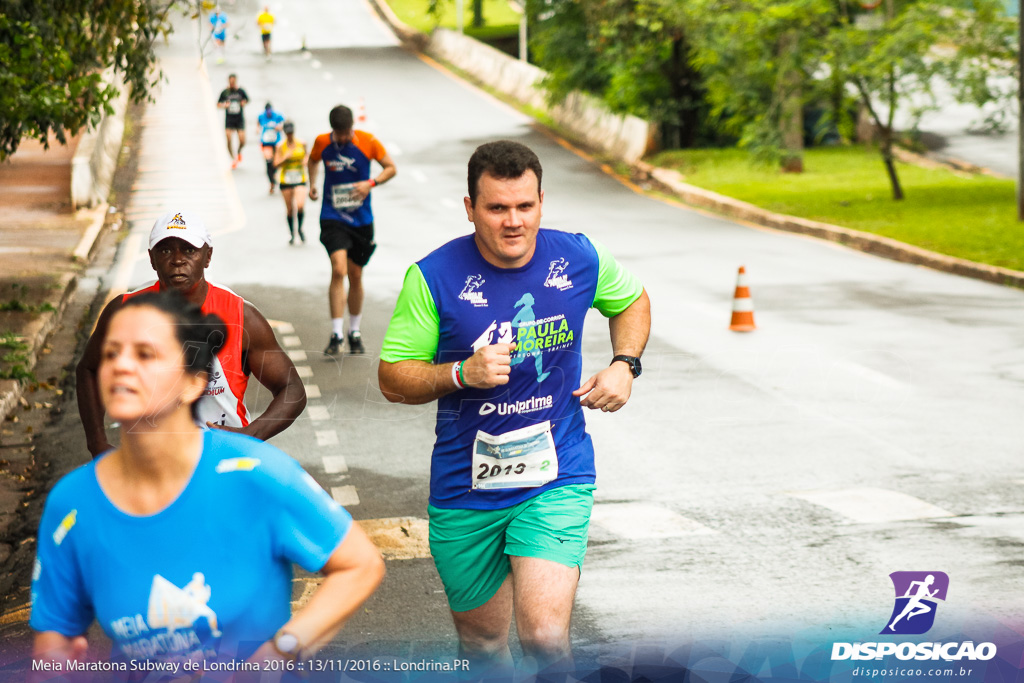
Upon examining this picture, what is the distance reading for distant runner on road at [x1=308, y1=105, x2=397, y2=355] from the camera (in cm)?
1234

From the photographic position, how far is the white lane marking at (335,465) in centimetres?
889

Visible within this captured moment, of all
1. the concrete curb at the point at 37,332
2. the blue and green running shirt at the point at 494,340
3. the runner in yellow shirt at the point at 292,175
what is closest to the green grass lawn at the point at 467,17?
the runner in yellow shirt at the point at 292,175

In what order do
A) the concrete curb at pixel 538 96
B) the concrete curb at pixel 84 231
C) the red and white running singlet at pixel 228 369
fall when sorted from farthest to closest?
1. the concrete curb at pixel 538 96
2. the concrete curb at pixel 84 231
3. the red and white running singlet at pixel 228 369

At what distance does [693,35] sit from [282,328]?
1664 centimetres

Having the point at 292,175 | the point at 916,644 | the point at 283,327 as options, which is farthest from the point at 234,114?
the point at 916,644

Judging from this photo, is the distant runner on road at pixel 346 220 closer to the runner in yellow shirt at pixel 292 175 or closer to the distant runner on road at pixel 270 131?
the runner in yellow shirt at pixel 292 175

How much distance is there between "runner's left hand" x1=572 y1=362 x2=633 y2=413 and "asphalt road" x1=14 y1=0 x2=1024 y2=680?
89 centimetres

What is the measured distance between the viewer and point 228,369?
197 inches

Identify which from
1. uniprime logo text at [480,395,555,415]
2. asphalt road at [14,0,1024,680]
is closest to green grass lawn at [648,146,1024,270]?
asphalt road at [14,0,1024,680]

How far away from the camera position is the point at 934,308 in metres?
15.0

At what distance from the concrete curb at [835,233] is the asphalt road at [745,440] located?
0.36 metres

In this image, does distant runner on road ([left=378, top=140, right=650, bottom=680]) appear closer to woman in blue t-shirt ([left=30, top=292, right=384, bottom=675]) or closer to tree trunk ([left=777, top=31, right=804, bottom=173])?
woman in blue t-shirt ([left=30, top=292, right=384, bottom=675])

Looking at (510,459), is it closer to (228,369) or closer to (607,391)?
(607,391)

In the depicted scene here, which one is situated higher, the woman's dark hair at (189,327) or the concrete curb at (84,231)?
the woman's dark hair at (189,327)
